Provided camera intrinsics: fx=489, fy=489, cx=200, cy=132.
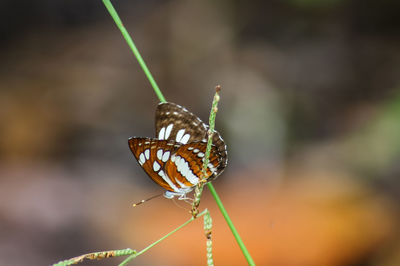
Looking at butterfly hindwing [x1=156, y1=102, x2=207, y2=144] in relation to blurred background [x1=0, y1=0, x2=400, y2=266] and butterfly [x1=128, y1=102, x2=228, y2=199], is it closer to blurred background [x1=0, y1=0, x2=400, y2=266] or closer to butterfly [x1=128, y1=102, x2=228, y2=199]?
butterfly [x1=128, y1=102, x2=228, y2=199]

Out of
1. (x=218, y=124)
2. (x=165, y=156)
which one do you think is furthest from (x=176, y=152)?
(x=218, y=124)

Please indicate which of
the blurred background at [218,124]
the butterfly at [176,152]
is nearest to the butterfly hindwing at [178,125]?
the butterfly at [176,152]

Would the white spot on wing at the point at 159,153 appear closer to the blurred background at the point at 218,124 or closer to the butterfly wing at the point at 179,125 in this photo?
the butterfly wing at the point at 179,125

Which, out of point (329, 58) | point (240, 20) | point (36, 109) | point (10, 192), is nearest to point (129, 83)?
point (36, 109)

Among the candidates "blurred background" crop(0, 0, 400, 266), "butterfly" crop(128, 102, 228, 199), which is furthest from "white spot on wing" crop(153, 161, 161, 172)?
"blurred background" crop(0, 0, 400, 266)

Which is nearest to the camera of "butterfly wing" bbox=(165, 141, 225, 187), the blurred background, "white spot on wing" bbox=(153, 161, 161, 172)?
"butterfly wing" bbox=(165, 141, 225, 187)

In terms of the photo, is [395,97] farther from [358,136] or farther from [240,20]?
[240,20]
